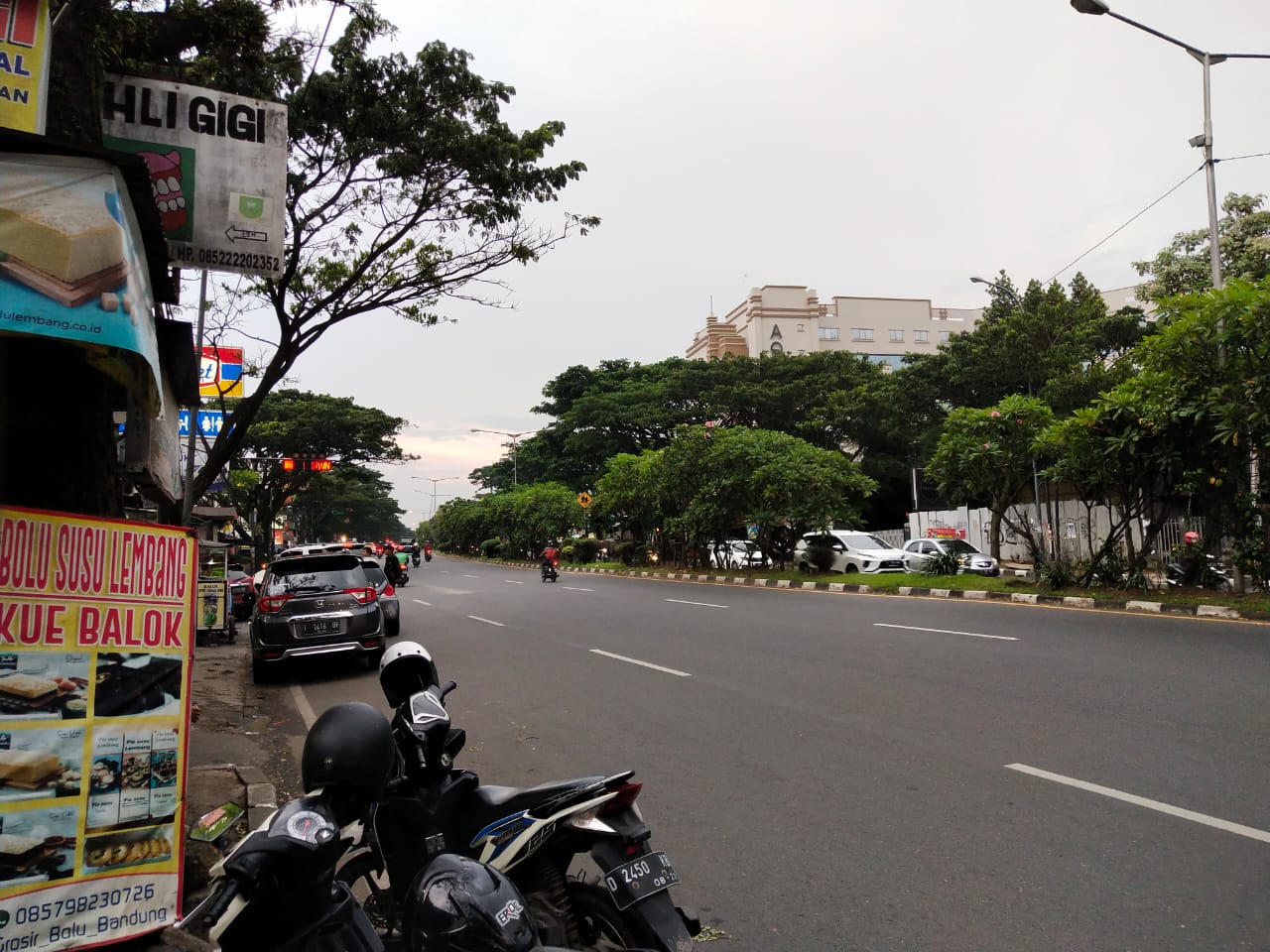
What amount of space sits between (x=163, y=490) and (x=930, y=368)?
34.1 metres

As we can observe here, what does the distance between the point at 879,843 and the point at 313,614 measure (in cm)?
792

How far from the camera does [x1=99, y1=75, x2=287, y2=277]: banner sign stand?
5.65 m

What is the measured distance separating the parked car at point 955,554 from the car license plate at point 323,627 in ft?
52.8

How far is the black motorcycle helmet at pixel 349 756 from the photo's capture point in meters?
1.91

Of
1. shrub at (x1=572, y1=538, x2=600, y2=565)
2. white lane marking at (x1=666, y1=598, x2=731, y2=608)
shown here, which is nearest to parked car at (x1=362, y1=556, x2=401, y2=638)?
white lane marking at (x1=666, y1=598, x2=731, y2=608)

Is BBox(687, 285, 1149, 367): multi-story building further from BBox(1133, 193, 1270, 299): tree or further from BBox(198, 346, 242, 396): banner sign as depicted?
BBox(198, 346, 242, 396): banner sign

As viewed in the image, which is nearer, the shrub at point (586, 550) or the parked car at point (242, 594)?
the parked car at point (242, 594)

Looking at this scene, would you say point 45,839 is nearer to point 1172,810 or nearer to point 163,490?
point 163,490

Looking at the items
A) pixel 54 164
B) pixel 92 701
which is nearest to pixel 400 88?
pixel 54 164

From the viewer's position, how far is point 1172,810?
14.0ft

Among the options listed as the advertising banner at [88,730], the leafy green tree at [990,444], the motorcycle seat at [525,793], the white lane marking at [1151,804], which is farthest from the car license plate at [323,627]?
the leafy green tree at [990,444]

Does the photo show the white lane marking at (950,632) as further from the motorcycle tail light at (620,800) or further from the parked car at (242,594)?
the parked car at (242,594)

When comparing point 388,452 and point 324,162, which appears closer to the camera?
point 324,162

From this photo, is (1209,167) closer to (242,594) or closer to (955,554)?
(955,554)
